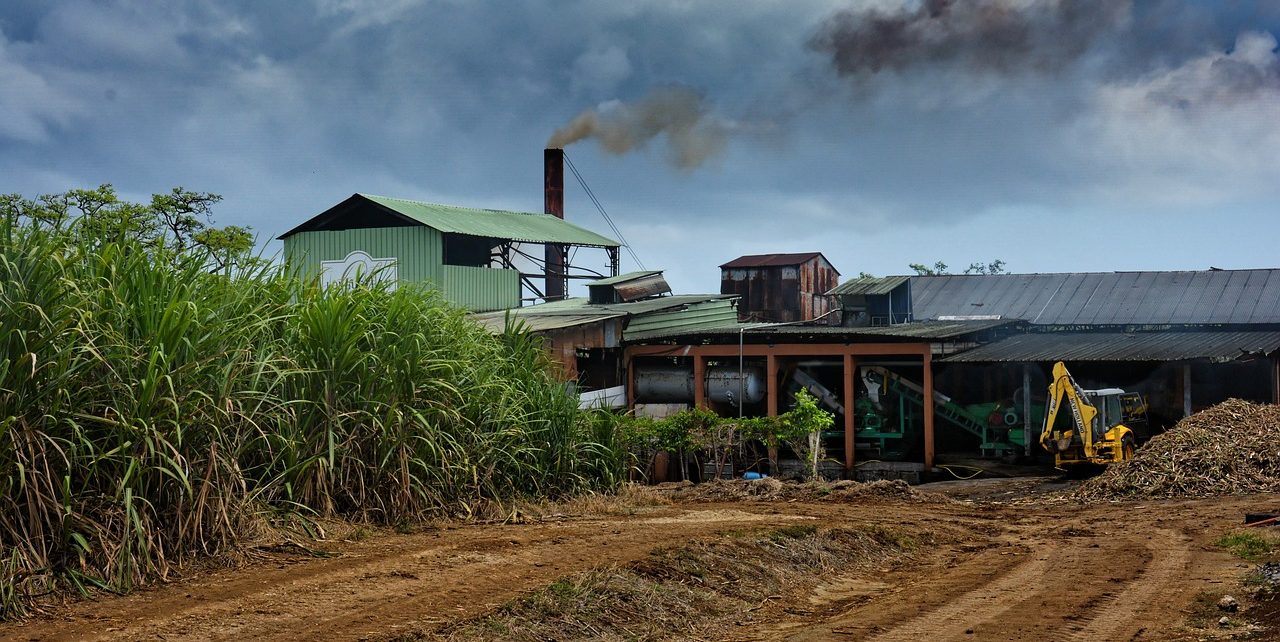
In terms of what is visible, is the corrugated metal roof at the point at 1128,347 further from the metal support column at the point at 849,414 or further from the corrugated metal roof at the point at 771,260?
the corrugated metal roof at the point at 771,260

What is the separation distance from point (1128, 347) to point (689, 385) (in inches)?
323

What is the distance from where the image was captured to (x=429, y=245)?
2733 centimetres

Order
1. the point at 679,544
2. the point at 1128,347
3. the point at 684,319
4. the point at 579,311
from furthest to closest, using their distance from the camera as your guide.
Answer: the point at 684,319
the point at 579,311
the point at 1128,347
the point at 679,544

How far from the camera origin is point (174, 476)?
755 centimetres

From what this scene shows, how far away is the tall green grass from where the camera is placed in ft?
23.4

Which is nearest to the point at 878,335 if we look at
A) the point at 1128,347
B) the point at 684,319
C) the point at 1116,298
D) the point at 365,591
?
the point at 1128,347

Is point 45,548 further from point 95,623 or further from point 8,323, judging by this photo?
point 8,323

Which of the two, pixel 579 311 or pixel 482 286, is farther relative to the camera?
pixel 482 286

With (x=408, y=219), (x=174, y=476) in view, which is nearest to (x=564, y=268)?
(x=408, y=219)

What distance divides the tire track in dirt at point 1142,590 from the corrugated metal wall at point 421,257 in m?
17.5

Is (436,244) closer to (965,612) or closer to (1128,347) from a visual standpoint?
(1128,347)

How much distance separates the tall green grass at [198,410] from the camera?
7133 millimetres

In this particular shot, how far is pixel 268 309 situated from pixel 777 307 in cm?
3211

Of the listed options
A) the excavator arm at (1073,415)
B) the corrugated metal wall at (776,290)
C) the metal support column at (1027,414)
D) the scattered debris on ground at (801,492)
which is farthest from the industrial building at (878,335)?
the corrugated metal wall at (776,290)
